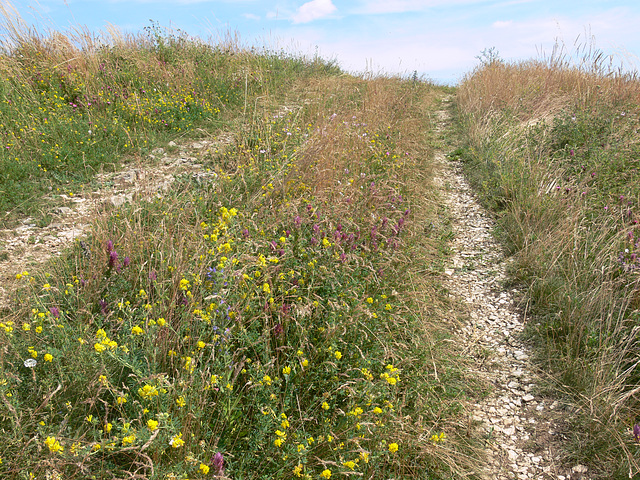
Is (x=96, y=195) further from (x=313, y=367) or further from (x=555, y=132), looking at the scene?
(x=555, y=132)

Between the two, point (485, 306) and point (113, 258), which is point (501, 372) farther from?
point (113, 258)

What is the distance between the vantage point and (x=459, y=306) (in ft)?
14.4

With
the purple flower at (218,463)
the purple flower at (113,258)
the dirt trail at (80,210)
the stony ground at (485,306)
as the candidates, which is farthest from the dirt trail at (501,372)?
the dirt trail at (80,210)

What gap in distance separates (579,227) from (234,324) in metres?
4.23

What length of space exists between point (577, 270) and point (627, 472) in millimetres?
2050

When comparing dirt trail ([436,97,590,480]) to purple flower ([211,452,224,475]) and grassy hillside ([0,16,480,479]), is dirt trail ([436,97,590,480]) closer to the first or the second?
grassy hillside ([0,16,480,479])

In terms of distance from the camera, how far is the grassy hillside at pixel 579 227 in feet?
10.2

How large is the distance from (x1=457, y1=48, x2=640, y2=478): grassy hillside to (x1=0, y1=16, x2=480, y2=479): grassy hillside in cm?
100

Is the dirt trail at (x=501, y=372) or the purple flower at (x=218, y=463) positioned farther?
the dirt trail at (x=501, y=372)

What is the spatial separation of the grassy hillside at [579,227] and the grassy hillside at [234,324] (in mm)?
998

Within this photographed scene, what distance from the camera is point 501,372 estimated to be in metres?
3.66

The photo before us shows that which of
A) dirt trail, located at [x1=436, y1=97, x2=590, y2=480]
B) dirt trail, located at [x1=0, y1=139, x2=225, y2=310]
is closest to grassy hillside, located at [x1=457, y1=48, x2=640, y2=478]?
dirt trail, located at [x1=436, y1=97, x2=590, y2=480]

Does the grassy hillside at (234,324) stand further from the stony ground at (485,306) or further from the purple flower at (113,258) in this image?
the stony ground at (485,306)

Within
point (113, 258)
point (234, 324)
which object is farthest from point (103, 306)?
point (234, 324)
